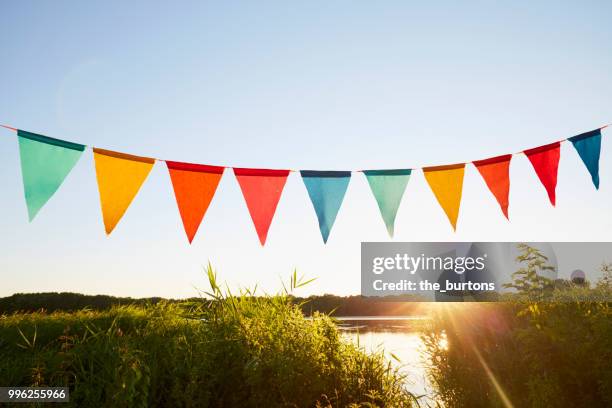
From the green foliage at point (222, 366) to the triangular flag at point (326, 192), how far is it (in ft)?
4.68

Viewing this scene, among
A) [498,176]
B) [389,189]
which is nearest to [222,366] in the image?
[389,189]

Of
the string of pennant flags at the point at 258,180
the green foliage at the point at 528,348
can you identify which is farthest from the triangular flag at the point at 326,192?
the green foliage at the point at 528,348

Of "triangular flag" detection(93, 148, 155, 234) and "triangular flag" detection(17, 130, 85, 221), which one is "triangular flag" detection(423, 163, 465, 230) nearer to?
"triangular flag" detection(93, 148, 155, 234)

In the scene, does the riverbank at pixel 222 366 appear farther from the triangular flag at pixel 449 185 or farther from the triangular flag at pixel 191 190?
the triangular flag at pixel 449 185

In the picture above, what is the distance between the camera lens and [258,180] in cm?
701

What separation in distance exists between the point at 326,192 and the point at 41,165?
3.64 metres

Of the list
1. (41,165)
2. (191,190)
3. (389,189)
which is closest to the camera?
(41,165)

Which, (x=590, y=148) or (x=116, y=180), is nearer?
(x=116, y=180)

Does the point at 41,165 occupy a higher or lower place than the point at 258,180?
lower

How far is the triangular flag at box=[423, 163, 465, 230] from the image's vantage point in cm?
743

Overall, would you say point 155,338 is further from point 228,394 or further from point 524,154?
point 524,154

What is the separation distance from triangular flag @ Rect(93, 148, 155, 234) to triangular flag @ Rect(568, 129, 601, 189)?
611 centimetres

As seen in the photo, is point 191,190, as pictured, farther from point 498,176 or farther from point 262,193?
point 498,176

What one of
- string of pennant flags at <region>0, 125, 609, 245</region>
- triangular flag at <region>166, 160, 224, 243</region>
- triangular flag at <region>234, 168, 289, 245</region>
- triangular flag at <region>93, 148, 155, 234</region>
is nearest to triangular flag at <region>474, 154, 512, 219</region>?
string of pennant flags at <region>0, 125, 609, 245</region>
